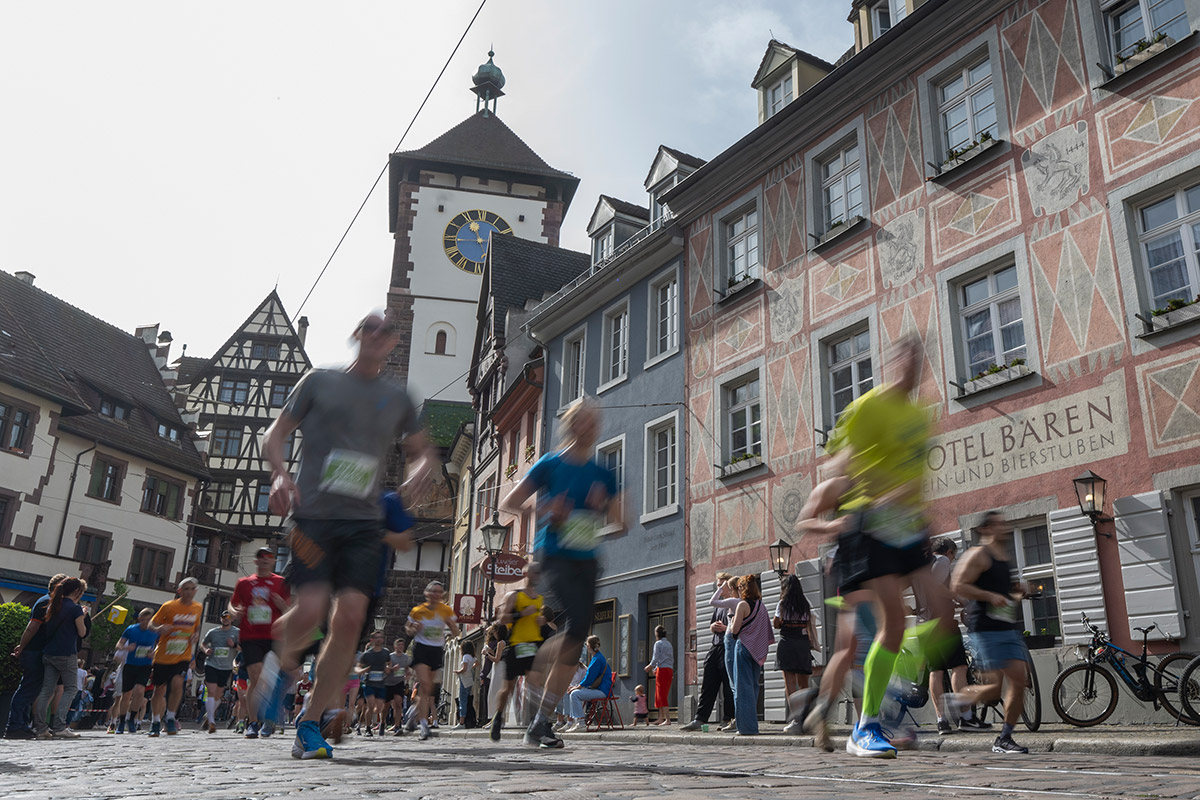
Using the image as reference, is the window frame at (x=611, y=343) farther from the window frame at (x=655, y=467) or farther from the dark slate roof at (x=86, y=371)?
the dark slate roof at (x=86, y=371)

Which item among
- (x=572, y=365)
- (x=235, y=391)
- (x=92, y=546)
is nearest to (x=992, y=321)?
(x=572, y=365)

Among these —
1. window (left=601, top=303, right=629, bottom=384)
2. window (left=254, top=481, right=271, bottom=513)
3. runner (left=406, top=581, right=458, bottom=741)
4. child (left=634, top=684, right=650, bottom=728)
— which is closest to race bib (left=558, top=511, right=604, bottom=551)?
runner (left=406, top=581, right=458, bottom=741)

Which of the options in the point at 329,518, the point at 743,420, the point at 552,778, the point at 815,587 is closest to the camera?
the point at 552,778

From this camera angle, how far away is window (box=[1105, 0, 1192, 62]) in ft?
40.9

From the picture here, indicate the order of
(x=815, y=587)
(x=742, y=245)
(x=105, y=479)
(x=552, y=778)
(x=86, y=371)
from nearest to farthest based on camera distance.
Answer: (x=552, y=778) → (x=815, y=587) → (x=742, y=245) → (x=105, y=479) → (x=86, y=371)

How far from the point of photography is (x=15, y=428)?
3591 centimetres

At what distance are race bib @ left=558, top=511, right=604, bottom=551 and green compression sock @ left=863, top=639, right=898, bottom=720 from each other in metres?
1.64

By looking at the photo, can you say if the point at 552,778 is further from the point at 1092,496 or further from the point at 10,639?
the point at 10,639

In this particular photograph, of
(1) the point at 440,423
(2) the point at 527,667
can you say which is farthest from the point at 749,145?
(1) the point at 440,423

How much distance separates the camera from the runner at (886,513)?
4754 millimetres

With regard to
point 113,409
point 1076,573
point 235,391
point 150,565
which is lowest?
point 1076,573

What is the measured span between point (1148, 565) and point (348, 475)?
9.48 metres

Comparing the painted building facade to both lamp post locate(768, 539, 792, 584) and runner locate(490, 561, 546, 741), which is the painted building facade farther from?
runner locate(490, 561, 546, 741)

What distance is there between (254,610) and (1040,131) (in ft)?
36.3
